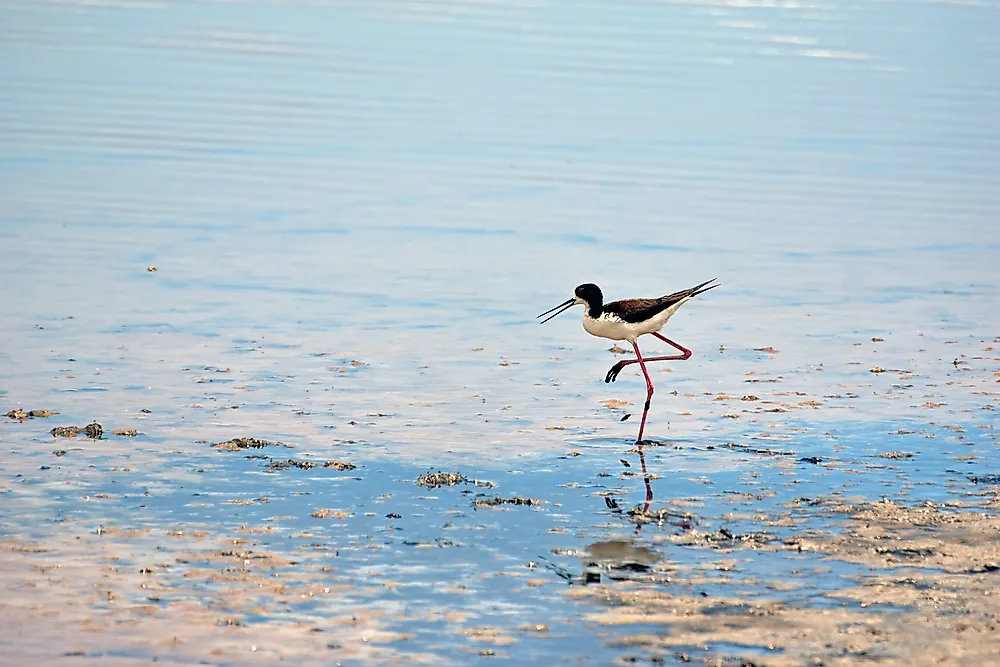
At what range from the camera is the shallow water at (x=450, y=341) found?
7.56 m

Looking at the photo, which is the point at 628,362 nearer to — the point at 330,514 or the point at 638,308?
the point at 638,308

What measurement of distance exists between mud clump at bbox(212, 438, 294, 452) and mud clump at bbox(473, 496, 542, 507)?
5.14 feet

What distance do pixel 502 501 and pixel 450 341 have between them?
423 centimetres

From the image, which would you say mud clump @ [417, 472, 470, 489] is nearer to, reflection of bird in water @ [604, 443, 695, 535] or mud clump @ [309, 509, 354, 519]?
mud clump @ [309, 509, 354, 519]

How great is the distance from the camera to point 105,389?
1098 centimetres

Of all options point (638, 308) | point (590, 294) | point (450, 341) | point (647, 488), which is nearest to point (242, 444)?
point (647, 488)

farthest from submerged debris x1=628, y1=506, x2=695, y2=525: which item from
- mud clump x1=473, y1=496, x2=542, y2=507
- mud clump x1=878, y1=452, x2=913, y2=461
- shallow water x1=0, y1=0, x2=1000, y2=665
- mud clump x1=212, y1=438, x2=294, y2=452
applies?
mud clump x1=212, y1=438, x2=294, y2=452

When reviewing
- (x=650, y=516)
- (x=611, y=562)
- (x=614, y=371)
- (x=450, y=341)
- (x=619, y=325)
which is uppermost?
(x=619, y=325)

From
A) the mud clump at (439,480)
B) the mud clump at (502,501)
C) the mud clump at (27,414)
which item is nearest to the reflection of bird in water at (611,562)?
the mud clump at (502,501)

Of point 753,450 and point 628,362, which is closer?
point 753,450

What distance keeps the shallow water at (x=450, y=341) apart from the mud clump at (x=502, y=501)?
3.9 inches

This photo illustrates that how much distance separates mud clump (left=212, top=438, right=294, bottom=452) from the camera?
9672mm

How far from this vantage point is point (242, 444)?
9711mm

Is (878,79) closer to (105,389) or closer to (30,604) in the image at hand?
(105,389)
